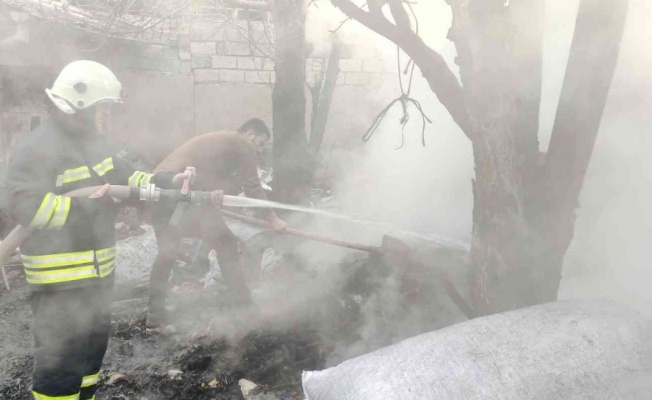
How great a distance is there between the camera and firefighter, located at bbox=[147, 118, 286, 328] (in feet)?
12.6

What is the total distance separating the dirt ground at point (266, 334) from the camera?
3020 mm

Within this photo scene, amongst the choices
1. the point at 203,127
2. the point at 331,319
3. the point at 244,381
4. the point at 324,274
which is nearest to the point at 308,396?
the point at 244,381

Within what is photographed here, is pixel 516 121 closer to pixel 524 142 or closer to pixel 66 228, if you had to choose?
pixel 524 142

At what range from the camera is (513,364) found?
1.82 metres

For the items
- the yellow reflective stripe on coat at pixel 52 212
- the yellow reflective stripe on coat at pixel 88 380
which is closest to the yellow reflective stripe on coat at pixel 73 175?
the yellow reflective stripe on coat at pixel 52 212

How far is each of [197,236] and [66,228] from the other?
65.2 inches

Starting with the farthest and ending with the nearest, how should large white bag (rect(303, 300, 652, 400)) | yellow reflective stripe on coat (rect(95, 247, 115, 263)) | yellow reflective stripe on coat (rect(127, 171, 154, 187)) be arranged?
yellow reflective stripe on coat (rect(127, 171, 154, 187))
yellow reflective stripe on coat (rect(95, 247, 115, 263))
large white bag (rect(303, 300, 652, 400))

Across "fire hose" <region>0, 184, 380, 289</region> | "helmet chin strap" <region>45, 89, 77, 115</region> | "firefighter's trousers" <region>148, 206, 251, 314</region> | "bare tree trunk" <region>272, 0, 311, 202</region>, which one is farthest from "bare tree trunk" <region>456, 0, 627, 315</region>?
"bare tree trunk" <region>272, 0, 311, 202</region>

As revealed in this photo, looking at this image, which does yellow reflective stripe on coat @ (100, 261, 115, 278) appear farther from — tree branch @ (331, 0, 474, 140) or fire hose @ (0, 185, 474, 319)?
tree branch @ (331, 0, 474, 140)

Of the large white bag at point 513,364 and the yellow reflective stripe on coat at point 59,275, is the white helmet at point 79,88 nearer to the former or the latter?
the yellow reflective stripe on coat at point 59,275

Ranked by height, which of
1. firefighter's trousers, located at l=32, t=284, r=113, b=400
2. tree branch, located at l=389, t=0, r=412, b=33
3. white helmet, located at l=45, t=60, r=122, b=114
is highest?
tree branch, located at l=389, t=0, r=412, b=33

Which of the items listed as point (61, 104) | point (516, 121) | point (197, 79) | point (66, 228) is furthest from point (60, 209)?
point (197, 79)

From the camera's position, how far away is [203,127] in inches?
297

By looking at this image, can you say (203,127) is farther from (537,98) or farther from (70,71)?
(537,98)
